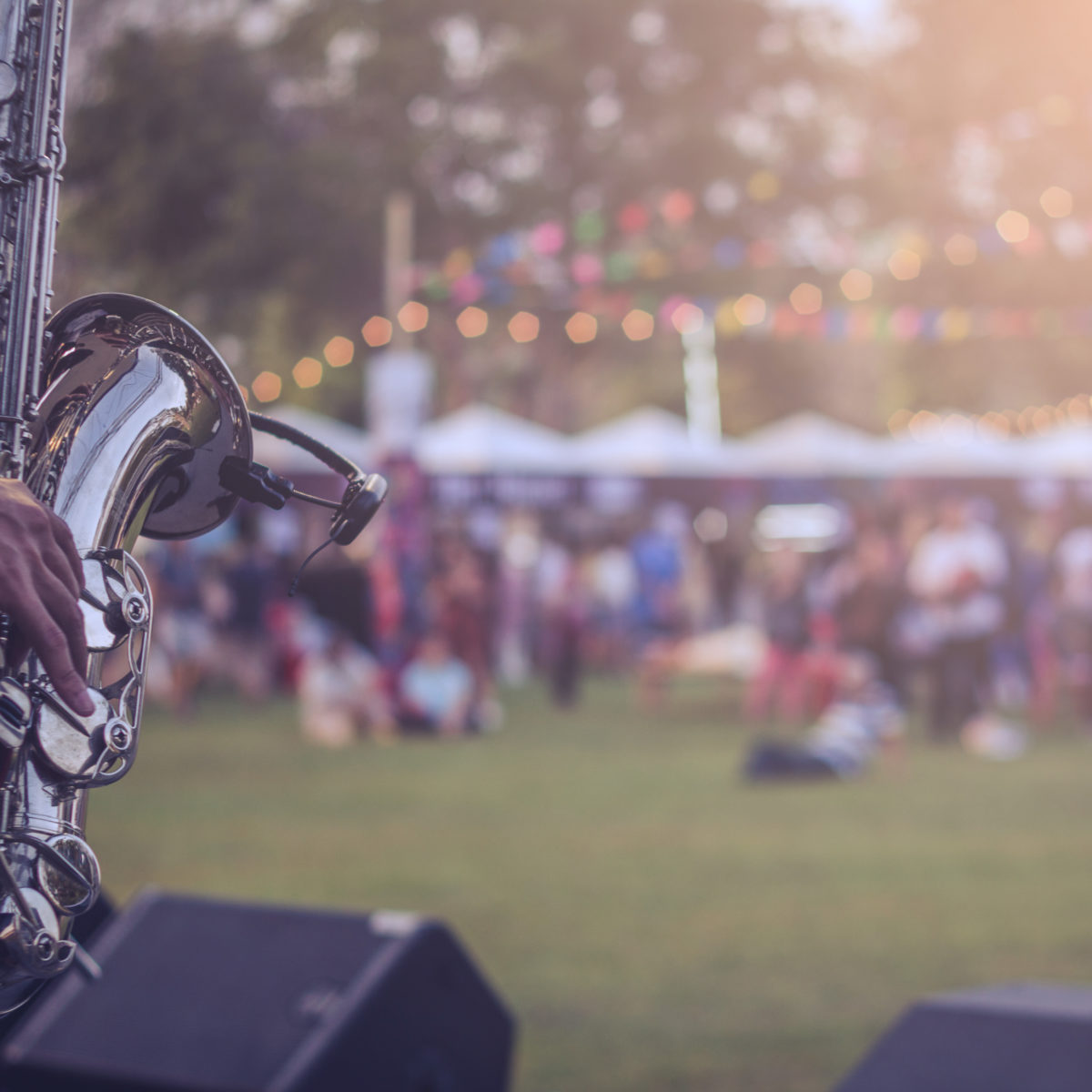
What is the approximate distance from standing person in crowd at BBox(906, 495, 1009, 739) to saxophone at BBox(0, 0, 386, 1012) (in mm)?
9826

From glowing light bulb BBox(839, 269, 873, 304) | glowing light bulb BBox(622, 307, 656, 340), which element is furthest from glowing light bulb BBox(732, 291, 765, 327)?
glowing light bulb BBox(622, 307, 656, 340)

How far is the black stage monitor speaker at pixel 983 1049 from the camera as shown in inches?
106

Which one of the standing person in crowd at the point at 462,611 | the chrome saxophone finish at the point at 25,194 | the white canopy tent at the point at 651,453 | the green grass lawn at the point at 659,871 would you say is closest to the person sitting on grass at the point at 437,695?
the standing person in crowd at the point at 462,611

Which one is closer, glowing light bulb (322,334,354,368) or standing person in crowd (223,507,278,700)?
standing person in crowd (223,507,278,700)

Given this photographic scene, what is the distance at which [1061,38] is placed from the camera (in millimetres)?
27031

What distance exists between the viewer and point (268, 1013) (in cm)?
296

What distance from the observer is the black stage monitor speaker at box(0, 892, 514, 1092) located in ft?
9.24

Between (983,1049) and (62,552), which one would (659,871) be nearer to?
(983,1049)

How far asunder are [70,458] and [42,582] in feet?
1.15

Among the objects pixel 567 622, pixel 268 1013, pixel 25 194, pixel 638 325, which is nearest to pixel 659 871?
pixel 268 1013

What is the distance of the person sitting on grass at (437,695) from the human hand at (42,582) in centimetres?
1046

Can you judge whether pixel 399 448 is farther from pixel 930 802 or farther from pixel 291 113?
pixel 291 113

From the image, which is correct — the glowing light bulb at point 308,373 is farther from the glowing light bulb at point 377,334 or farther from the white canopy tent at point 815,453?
the white canopy tent at point 815,453

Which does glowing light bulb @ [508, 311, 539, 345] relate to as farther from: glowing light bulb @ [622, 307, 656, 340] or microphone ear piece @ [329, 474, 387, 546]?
microphone ear piece @ [329, 474, 387, 546]
